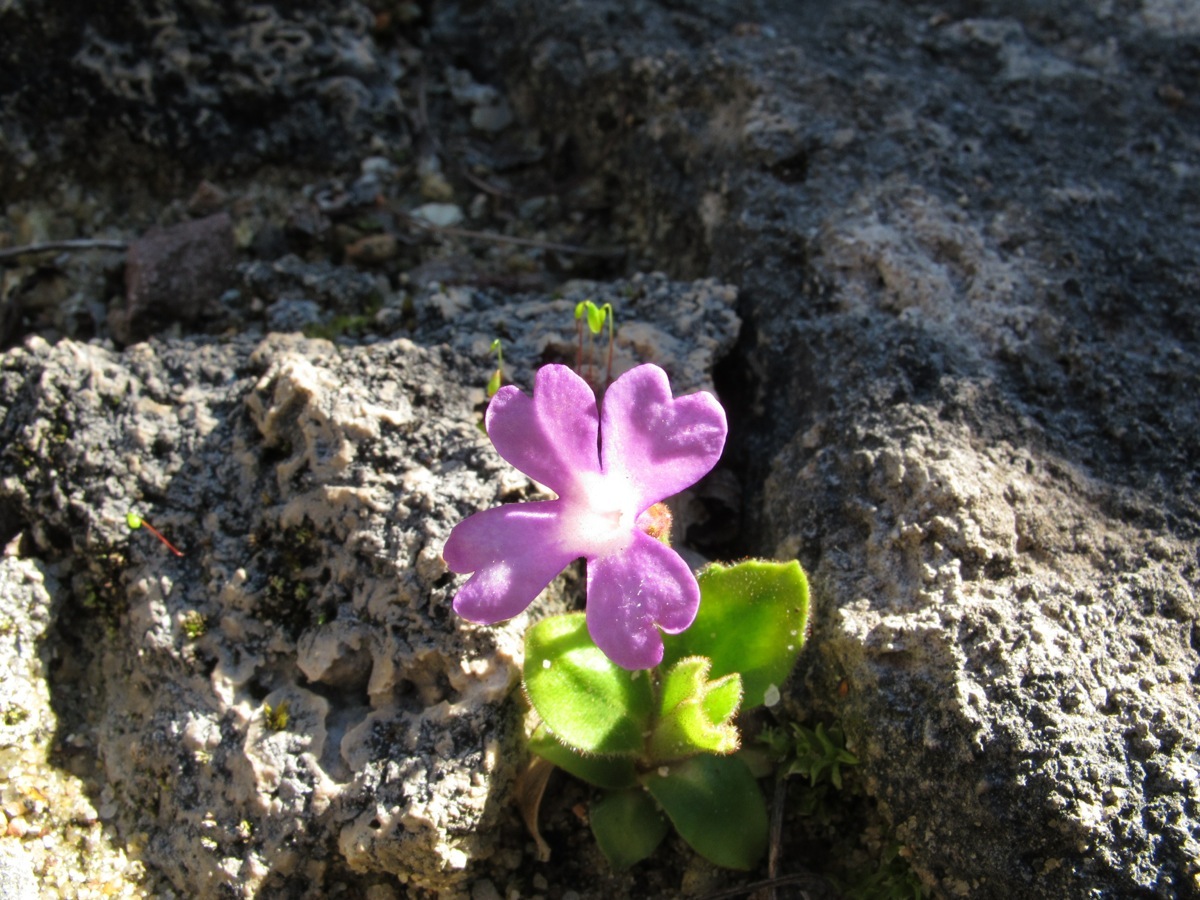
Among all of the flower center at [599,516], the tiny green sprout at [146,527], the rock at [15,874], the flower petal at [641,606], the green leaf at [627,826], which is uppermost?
the flower center at [599,516]

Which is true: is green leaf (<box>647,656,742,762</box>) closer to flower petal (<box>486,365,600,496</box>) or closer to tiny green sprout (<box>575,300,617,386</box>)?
flower petal (<box>486,365,600,496</box>)

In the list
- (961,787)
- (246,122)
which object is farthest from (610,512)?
(246,122)

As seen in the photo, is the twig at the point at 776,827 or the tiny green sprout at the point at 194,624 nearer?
the twig at the point at 776,827

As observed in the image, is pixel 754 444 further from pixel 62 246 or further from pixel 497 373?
pixel 62 246

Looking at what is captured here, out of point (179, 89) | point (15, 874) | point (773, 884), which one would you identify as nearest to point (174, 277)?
point (179, 89)

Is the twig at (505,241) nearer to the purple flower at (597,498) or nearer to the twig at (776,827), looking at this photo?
the purple flower at (597,498)

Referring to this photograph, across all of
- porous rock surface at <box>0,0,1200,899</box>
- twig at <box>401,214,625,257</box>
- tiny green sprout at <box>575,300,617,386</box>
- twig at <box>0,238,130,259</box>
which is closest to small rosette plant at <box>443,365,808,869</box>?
porous rock surface at <box>0,0,1200,899</box>

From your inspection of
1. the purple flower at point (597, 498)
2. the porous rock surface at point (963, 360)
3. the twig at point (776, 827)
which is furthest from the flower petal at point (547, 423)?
the twig at point (776, 827)
